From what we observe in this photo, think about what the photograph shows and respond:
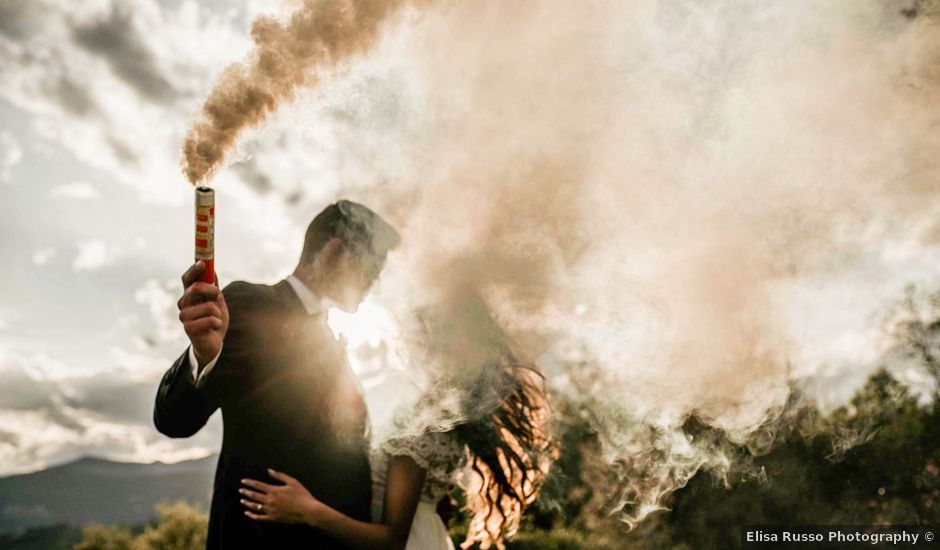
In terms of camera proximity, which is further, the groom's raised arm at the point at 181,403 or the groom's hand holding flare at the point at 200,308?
the groom's raised arm at the point at 181,403

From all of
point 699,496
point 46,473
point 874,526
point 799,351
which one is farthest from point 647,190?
point 46,473

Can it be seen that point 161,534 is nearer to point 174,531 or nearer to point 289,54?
point 174,531

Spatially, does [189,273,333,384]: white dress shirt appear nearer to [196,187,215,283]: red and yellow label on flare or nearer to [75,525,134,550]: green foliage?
[196,187,215,283]: red and yellow label on flare

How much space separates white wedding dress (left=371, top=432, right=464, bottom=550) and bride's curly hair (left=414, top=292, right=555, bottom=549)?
5.1 inches

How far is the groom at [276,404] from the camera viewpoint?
276cm

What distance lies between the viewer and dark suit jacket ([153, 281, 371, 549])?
2.77m

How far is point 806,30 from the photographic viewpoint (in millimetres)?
3615

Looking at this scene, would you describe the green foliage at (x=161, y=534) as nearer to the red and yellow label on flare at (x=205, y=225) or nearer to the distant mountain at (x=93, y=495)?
the distant mountain at (x=93, y=495)

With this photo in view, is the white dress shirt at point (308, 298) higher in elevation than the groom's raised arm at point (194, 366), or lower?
higher

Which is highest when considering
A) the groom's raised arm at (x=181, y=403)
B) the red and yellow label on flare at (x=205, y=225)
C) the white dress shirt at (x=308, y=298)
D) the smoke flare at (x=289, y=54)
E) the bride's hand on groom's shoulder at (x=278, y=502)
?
the smoke flare at (x=289, y=54)

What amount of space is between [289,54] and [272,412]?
166cm

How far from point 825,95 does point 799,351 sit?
1.53 m

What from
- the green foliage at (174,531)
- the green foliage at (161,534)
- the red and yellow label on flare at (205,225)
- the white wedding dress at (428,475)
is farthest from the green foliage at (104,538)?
the red and yellow label on flare at (205,225)

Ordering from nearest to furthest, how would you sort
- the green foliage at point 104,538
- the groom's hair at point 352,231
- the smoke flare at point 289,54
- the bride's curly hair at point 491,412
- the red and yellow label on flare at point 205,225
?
the red and yellow label on flare at point 205,225
the smoke flare at point 289,54
the groom's hair at point 352,231
the bride's curly hair at point 491,412
the green foliage at point 104,538
